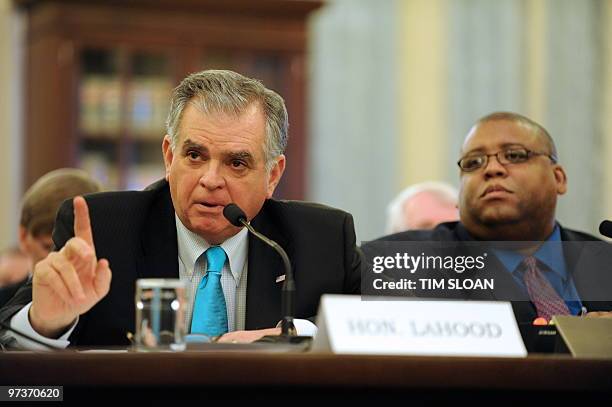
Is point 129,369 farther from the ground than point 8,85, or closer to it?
closer to it

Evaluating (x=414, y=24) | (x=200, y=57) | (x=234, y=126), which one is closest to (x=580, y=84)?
(x=414, y=24)

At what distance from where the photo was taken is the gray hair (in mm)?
2289

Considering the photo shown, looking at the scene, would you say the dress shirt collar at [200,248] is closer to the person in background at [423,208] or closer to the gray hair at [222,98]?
the gray hair at [222,98]

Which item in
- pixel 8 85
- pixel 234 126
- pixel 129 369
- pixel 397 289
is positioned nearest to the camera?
pixel 129 369

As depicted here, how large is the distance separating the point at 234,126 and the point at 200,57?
3.00 meters

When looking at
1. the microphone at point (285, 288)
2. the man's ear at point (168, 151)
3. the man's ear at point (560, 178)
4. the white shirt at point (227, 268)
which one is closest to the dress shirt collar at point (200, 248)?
the white shirt at point (227, 268)

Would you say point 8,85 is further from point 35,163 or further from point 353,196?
point 353,196

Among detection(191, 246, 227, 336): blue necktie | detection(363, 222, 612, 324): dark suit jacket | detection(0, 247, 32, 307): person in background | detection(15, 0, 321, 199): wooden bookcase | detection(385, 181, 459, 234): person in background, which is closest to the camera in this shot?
detection(363, 222, 612, 324): dark suit jacket

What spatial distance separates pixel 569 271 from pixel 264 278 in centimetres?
71

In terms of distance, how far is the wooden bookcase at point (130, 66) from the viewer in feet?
16.3

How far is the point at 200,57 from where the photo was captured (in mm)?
5195

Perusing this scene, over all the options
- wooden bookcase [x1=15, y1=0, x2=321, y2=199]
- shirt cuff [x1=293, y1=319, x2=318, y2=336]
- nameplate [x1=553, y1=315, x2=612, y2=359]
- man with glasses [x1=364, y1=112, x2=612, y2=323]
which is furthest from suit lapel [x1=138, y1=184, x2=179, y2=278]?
wooden bookcase [x1=15, y1=0, x2=321, y2=199]

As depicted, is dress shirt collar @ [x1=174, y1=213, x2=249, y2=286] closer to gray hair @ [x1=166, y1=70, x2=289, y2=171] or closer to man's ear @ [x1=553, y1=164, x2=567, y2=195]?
gray hair @ [x1=166, y1=70, x2=289, y2=171]

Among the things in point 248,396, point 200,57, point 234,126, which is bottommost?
point 248,396
